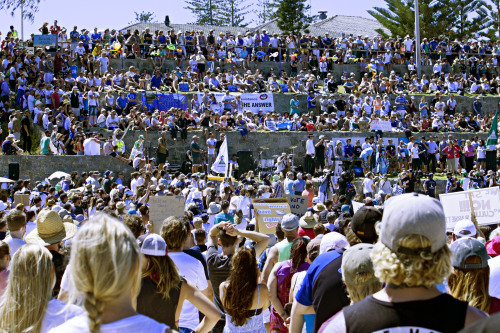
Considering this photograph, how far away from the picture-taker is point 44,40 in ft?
86.4

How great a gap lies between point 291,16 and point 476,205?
149ft

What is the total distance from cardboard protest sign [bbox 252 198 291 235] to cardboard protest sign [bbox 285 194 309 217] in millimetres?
1768

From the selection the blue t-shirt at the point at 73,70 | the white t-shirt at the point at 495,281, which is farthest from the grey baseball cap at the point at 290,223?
the blue t-shirt at the point at 73,70

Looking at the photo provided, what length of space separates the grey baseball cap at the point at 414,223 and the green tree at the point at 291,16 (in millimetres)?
49763

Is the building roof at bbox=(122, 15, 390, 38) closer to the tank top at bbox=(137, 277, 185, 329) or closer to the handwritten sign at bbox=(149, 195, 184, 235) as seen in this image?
the handwritten sign at bbox=(149, 195, 184, 235)

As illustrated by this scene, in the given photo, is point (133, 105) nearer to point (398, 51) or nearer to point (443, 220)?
point (398, 51)

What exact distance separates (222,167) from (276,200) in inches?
466

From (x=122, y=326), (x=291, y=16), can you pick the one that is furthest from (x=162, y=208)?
(x=291, y=16)

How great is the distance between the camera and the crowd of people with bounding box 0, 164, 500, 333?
239 cm

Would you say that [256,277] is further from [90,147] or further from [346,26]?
[346,26]

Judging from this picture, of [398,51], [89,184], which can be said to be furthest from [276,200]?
[398,51]

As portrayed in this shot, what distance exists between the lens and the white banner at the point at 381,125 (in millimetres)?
27141

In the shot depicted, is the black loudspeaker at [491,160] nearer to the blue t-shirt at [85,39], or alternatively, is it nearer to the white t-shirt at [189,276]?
the blue t-shirt at [85,39]

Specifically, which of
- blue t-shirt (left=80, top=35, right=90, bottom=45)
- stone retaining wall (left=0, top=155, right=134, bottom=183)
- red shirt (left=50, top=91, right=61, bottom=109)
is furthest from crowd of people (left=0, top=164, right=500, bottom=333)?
blue t-shirt (left=80, top=35, right=90, bottom=45)
